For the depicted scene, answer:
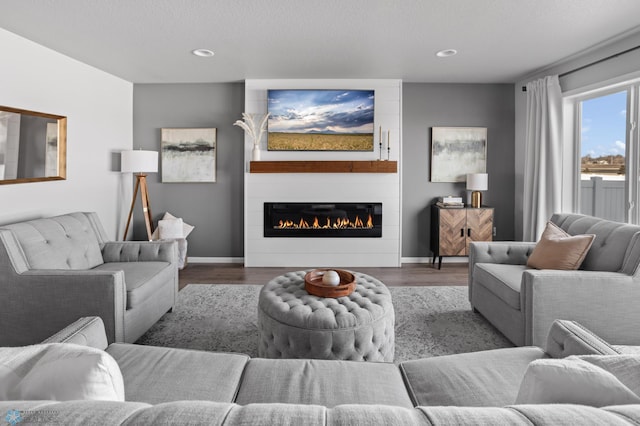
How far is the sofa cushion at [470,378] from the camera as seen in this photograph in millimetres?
1362

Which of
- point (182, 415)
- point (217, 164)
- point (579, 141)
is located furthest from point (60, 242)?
point (579, 141)

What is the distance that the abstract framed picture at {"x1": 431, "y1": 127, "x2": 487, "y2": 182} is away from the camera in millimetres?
5414

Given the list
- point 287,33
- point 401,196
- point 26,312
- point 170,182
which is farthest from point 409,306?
point 170,182

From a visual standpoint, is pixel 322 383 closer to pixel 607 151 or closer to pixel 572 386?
pixel 572 386

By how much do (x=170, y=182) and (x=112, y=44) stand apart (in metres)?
2.10

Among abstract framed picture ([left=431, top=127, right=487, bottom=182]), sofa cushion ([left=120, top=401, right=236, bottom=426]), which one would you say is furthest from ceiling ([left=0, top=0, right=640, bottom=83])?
sofa cushion ([left=120, top=401, right=236, bottom=426])

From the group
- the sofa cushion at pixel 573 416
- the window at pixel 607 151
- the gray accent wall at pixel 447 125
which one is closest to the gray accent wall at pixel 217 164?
the gray accent wall at pixel 447 125

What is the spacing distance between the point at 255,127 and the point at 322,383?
431cm

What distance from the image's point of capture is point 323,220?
17.4 ft

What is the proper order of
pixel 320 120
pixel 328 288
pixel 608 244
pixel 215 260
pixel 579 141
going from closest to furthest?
pixel 328 288, pixel 608 244, pixel 579 141, pixel 320 120, pixel 215 260

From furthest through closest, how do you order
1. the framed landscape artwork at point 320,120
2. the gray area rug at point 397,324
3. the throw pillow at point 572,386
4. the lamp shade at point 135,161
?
1. the framed landscape artwork at point 320,120
2. the lamp shade at point 135,161
3. the gray area rug at point 397,324
4. the throw pillow at point 572,386

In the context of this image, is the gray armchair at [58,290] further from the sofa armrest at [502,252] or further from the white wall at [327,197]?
the sofa armrest at [502,252]

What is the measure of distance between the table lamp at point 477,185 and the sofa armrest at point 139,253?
3712 millimetres

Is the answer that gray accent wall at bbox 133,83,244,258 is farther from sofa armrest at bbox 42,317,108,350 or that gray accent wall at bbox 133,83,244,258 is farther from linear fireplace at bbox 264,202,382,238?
sofa armrest at bbox 42,317,108,350
